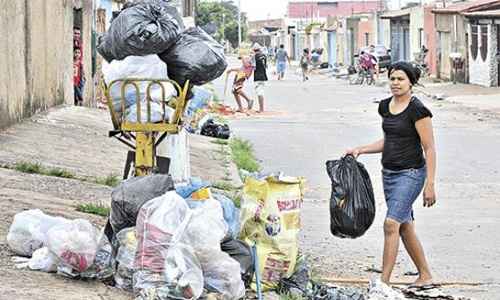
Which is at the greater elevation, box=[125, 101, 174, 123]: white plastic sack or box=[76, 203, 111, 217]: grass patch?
box=[125, 101, 174, 123]: white plastic sack

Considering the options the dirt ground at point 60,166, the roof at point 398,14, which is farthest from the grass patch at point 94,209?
the roof at point 398,14

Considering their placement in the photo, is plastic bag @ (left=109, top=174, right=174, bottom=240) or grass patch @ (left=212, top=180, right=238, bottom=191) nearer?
plastic bag @ (left=109, top=174, right=174, bottom=240)

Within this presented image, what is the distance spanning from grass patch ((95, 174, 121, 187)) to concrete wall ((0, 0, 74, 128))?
115 inches

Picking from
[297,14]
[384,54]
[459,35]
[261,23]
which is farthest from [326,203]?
[261,23]

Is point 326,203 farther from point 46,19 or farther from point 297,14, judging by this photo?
point 297,14

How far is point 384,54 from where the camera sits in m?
56.9

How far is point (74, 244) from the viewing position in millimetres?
6828

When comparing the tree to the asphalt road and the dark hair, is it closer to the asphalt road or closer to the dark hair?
the asphalt road

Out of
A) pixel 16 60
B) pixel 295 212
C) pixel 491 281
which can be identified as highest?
pixel 16 60

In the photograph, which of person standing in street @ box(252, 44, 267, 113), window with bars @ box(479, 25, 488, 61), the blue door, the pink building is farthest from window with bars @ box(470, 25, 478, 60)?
the pink building

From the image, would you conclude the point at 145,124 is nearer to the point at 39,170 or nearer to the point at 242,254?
the point at 242,254

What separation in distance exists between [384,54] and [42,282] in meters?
51.0

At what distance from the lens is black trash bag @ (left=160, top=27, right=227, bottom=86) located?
8.77m

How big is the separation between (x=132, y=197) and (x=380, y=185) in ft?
24.4
